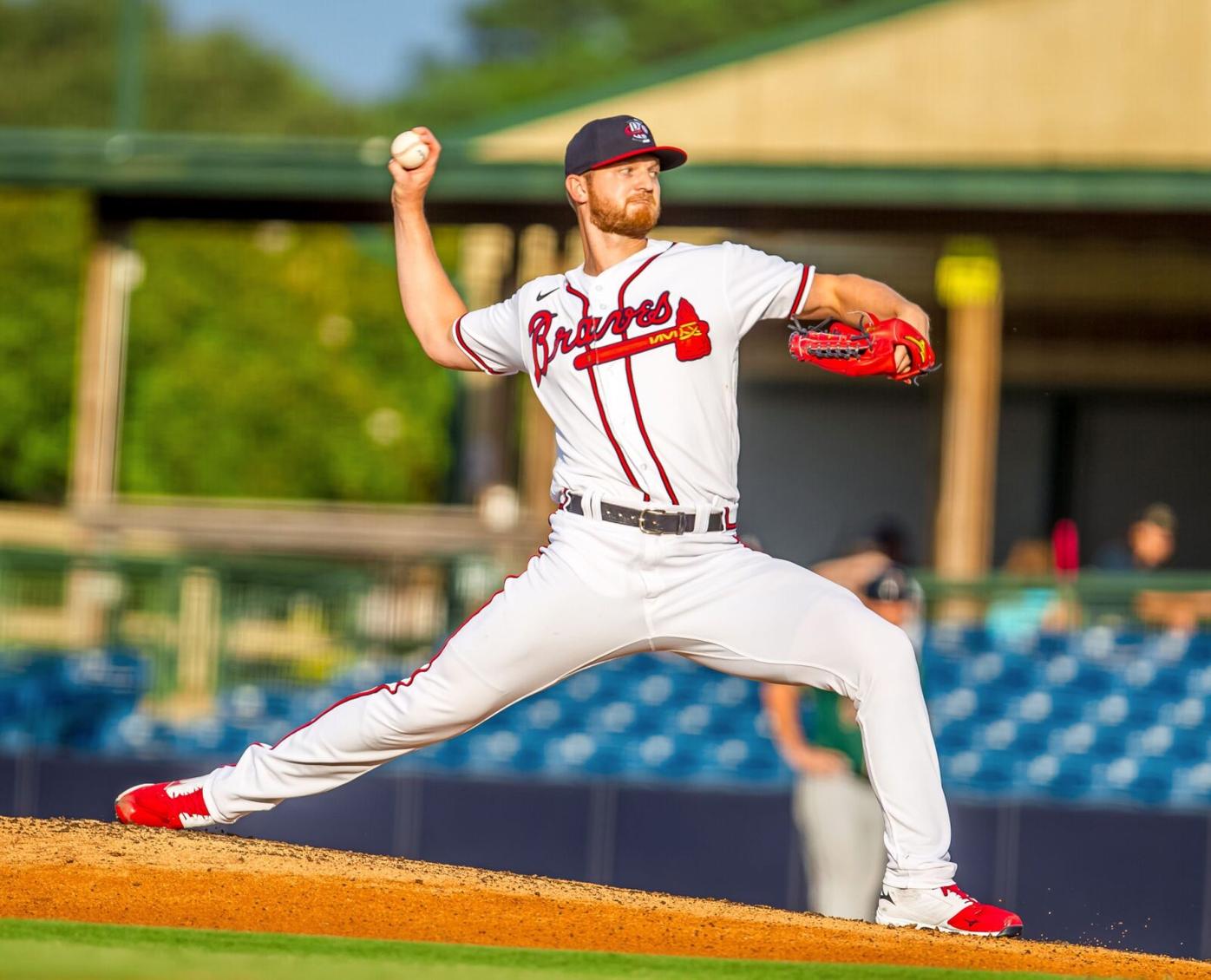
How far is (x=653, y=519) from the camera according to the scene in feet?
13.4

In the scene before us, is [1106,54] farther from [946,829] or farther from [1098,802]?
[946,829]

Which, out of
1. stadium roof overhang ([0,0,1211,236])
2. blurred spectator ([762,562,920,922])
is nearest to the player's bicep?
blurred spectator ([762,562,920,922])

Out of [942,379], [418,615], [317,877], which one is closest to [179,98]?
[942,379]

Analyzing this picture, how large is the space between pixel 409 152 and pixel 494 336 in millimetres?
517

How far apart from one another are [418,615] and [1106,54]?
8886 mm

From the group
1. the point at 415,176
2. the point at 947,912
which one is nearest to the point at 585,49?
the point at 415,176

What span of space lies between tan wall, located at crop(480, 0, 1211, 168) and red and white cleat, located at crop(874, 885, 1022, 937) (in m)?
11.9

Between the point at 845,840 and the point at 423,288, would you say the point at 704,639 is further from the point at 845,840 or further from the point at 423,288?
the point at 845,840

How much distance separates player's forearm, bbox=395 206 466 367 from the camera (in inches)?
182

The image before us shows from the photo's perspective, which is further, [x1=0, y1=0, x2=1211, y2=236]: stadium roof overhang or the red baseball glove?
[x1=0, y1=0, x2=1211, y2=236]: stadium roof overhang

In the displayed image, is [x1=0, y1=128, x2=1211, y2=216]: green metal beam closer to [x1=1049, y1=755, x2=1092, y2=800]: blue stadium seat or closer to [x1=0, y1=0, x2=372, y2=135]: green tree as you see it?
[x1=0, y1=0, x2=372, y2=135]: green tree

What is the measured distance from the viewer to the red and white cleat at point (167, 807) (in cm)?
465

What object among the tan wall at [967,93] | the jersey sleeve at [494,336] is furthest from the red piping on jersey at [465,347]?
the tan wall at [967,93]

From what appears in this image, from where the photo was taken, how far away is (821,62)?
16.0 meters
